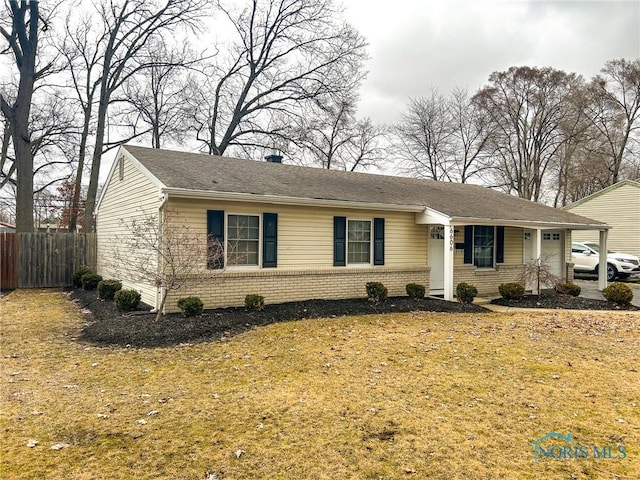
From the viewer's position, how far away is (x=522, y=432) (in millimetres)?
3934

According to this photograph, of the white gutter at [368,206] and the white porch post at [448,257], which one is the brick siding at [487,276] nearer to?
the white porch post at [448,257]

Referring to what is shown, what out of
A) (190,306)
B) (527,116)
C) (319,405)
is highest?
(527,116)

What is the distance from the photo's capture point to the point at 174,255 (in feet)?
27.5

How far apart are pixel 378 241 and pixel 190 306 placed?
5.59 m

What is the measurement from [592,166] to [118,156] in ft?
106

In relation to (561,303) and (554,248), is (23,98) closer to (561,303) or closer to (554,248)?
(561,303)

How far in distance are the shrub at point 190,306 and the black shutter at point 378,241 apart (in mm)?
5204

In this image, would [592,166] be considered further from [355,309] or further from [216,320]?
[216,320]

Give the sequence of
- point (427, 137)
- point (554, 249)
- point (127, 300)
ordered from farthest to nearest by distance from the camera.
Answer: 1. point (427, 137)
2. point (554, 249)
3. point (127, 300)

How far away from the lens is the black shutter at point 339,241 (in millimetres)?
11242

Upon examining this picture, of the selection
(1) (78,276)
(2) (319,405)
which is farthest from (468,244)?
(1) (78,276)

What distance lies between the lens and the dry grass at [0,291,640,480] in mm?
3363

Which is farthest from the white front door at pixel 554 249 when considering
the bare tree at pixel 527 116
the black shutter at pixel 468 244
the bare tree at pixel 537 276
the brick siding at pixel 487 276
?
the bare tree at pixel 527 116

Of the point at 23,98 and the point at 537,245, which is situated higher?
the point at 23,98
